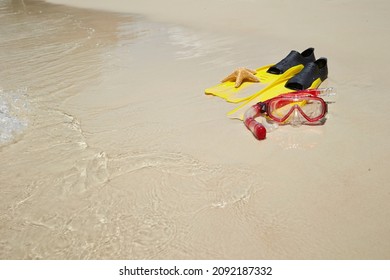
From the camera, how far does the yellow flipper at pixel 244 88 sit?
4.01m

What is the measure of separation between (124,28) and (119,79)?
4240 millimetres

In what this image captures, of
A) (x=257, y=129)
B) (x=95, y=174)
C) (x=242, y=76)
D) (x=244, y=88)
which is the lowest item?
(x=95, y=174)

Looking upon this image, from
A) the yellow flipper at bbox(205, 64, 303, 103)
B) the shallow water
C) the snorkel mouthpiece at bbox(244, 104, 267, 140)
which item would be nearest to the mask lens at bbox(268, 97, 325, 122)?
the snorkel mouthpiece at bbox(244, 104, 267, 140)

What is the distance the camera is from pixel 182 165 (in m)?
2.79

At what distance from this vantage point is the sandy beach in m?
2.08

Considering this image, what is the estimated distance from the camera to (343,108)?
11.6ft

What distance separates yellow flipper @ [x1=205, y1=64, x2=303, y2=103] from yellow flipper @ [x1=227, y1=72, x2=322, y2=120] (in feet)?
0.18

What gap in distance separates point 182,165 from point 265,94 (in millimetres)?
1714

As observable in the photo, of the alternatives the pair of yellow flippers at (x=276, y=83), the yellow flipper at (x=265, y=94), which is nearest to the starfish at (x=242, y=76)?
the pair of yellow flippers at (x=276, y=83)

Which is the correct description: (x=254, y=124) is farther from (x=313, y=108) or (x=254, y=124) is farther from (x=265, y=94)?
(x=265, y=94)

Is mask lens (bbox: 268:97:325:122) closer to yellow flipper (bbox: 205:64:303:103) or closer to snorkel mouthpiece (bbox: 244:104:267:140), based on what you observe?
snorkel mouthpiece (bbox: 244:104:267:140)

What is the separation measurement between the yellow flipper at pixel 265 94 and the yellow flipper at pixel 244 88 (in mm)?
55

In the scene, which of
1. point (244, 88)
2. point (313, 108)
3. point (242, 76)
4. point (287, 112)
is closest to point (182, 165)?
point (287, 112)
